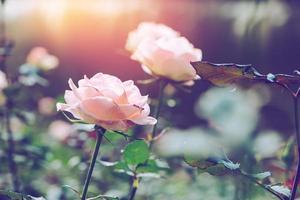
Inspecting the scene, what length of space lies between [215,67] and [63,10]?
4.38 metres

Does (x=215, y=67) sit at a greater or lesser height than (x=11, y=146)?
greater

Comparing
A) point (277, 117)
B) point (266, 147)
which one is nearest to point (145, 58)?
point (266, 147)

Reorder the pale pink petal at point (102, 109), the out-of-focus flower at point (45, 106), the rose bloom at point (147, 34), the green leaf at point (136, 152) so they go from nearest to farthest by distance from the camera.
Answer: the pale pink petal at point (102, 109) → the green leaf at point (136, 152) → the rose bloom at point (147, 34) → the out-of-focus flower at point (45, 106)

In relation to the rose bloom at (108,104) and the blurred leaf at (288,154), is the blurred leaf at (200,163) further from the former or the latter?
the blurred leaf at (288,154)

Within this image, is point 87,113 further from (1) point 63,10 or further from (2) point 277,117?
(1) point 63,10

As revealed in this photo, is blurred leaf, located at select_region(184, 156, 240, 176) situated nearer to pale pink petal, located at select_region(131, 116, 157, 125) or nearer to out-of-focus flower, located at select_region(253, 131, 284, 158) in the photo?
pale pink petal, located at select_region(131, 116, 157, 125)

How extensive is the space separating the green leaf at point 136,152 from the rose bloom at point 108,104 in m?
0.18

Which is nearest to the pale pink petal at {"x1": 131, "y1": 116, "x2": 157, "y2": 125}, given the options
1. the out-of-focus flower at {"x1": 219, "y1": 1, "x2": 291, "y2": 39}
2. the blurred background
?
the blurred background

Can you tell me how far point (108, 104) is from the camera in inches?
33.2

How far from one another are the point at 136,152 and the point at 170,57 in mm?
204

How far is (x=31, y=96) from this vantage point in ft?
6.26

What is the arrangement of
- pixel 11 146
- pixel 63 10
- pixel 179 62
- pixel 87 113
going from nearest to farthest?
pixel 87 113 < pixel 179 62 < pixel 11 146 < pixel 63 10

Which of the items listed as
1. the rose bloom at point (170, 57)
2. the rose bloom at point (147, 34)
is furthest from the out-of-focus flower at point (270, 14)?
the rose bloom at point (170, 57)

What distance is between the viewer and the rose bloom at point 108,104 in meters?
0.85
